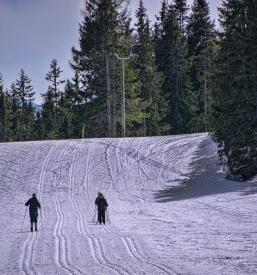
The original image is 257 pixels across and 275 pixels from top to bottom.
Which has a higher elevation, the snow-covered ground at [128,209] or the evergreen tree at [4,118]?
the evergreen tree at [4,118]

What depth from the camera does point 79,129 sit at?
54281 millimetres

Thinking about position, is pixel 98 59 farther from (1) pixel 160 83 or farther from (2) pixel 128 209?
(2) pixel 128 209

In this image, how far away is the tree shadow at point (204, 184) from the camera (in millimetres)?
28359

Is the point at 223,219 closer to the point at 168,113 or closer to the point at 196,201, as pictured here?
the point at 196,201

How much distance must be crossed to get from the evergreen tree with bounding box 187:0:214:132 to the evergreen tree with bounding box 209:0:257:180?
22.0 meters

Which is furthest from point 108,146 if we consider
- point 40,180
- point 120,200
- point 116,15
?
point 116,15

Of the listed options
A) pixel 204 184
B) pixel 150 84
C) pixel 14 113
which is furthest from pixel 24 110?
pixel 204 184

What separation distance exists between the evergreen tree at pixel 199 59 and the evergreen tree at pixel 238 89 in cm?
2202

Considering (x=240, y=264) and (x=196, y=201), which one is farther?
(x=196, y=201)

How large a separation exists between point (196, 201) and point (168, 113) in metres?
31.5

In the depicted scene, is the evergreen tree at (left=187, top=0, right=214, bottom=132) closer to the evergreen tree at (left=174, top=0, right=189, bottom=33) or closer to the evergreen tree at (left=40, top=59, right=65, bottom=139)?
the evergreen tree at (left=174, top=0, right=189, bottom=33)

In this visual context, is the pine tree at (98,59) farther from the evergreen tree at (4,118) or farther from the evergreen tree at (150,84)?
the evergreen tree at (4,118)

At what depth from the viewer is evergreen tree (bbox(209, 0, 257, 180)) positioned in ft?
96.6

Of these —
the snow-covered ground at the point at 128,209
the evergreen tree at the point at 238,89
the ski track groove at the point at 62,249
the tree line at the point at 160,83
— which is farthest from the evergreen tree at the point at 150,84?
the ski track groove at the point at 62,249
